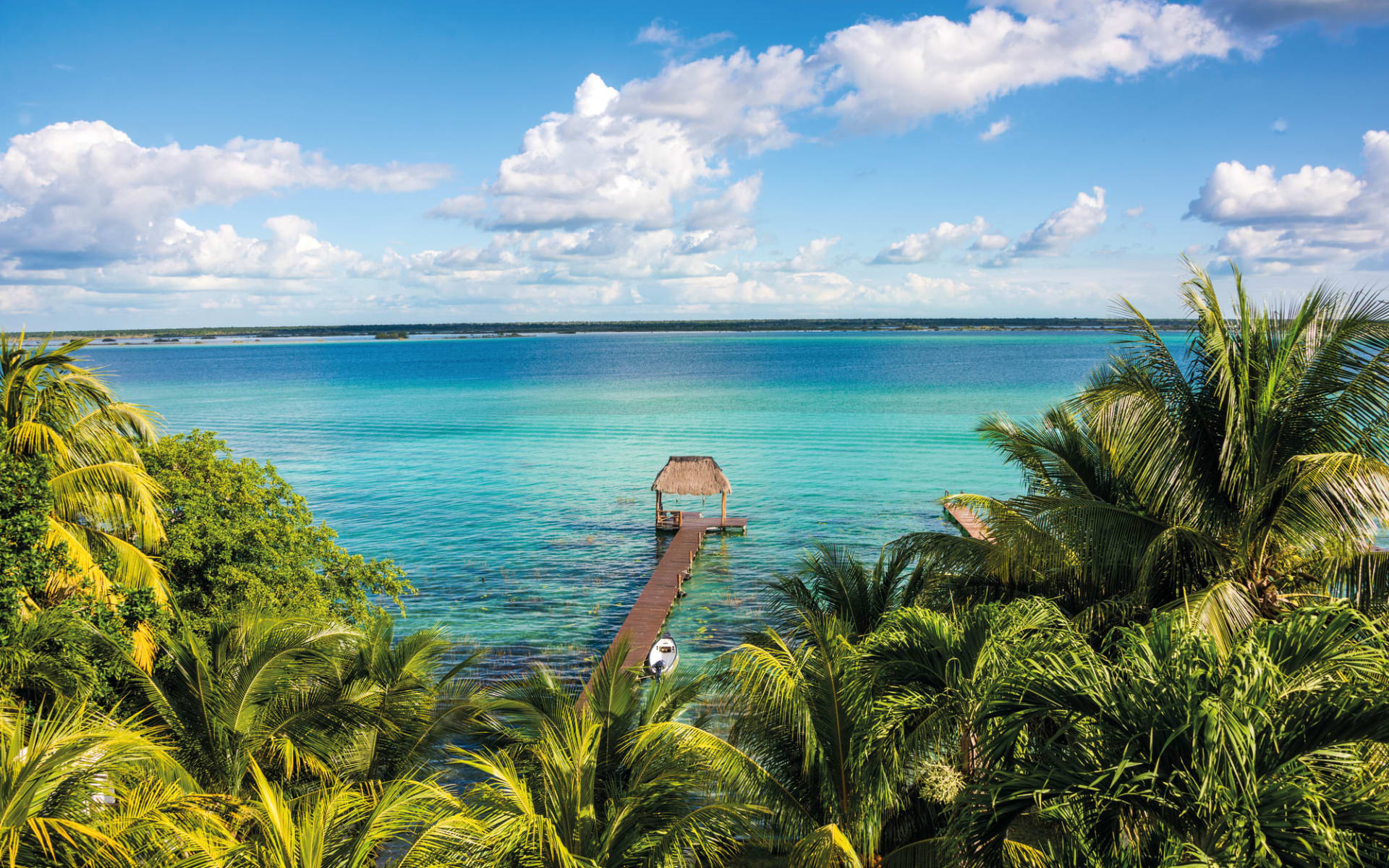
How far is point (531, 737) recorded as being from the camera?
778cm

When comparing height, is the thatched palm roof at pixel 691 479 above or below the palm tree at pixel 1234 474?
below

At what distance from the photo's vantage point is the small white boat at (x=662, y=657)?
15578 mm

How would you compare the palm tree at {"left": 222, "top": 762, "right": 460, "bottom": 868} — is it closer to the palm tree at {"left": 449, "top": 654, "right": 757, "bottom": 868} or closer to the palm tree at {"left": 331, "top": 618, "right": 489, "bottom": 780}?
the palm tree at {"left": 449, "top": 654, "right": 757, "bottom": 868}

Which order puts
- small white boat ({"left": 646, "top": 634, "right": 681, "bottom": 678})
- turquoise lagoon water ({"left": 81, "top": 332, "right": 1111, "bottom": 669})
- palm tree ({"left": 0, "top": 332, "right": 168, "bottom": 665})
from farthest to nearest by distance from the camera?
turquoise lagoon water ({"left": 81, "top": 332, "right": 1111, "bottom": 669}), small white boat ({"left": 646, "top": 634, "right": 681, "bottom": 678}), palm tree ({"left": 0, "top": 332, "right": 168, "bottom": 665})

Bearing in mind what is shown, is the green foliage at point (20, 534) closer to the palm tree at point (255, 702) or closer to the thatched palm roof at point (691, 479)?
the palm tree at point (255, 702)

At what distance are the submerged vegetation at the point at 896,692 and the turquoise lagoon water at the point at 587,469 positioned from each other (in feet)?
28.2

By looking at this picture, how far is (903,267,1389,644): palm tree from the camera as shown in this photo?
→ 272 inches

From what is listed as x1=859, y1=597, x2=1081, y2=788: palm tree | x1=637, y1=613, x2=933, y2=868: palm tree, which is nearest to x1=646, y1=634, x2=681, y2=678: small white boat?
x1=637, y1=613, x2=933, y2=868: palm tree

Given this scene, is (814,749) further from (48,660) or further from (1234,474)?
(48,660)

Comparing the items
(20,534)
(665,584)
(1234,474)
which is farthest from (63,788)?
(665,584)

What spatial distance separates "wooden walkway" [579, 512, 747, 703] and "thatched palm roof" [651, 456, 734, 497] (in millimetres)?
1066

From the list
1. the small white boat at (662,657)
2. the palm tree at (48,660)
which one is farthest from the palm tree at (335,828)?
the small white boat at (662,657)

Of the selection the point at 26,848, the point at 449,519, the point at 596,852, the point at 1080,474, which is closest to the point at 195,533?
the point at 26,848

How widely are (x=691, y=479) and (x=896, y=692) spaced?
20270mm
